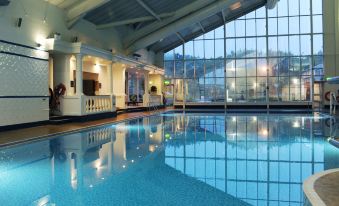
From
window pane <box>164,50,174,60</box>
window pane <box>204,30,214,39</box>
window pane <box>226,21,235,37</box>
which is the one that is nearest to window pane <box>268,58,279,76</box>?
window pane <box>226,21,235,37</box>

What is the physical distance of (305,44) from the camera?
82.7 feet

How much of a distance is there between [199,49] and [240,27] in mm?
3664

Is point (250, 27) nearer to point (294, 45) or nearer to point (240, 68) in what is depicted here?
point (240, 68)

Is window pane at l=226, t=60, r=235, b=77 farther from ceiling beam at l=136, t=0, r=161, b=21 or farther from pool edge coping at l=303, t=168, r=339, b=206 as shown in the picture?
pool edge coping at l=303, t=168, r=339, b=206

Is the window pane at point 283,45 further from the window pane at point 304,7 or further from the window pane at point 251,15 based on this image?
the window pane at point 251,15

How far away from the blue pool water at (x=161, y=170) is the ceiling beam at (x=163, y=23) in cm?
1092

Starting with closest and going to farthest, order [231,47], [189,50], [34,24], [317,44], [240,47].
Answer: [34,24] → [317,44] → [240,47] → [231,47] → [189,50]

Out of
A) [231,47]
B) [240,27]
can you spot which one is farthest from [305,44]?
[231,47]

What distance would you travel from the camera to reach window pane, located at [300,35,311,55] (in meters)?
25.1

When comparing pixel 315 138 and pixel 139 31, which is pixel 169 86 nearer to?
pixel 139 31

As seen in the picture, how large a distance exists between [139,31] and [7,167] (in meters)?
14.5

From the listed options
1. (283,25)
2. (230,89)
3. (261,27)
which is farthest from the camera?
(230,89)

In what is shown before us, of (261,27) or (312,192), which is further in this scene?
(261,27)

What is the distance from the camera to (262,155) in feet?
20.9
